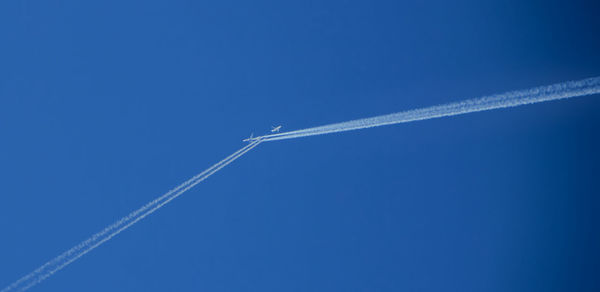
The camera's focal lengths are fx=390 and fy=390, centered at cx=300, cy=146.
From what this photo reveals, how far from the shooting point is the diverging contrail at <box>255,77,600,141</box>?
264 centimetres

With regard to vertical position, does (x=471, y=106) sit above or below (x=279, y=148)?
below

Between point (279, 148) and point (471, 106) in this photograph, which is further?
point (279, 148)

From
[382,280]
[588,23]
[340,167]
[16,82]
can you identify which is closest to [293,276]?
[382,280]

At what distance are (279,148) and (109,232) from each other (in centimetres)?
145

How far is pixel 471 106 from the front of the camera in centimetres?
289

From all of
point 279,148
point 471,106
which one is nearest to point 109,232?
point 279,148

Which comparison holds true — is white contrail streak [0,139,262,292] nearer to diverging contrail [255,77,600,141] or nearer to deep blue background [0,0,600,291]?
deep blue background [0,0,600,291]

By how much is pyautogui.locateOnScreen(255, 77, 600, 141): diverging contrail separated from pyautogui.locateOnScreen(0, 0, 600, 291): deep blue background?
0.06 meters

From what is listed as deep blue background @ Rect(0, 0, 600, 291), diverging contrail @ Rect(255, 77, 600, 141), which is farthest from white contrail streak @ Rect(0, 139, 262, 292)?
diverging contrail @ Rect(255, 77, 600, 141)

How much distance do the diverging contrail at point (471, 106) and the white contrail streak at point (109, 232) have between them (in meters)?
0.40

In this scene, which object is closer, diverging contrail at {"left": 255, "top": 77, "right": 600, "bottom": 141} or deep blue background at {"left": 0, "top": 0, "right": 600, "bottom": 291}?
diverging contrail at {"left": 255, "top": 77, "right": 600, "bottom": 141}

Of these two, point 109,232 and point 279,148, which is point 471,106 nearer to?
point 279,148

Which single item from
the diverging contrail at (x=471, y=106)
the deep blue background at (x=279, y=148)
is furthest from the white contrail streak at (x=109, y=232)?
the diverging contrail at (x=471, y=106)

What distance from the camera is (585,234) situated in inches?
108
